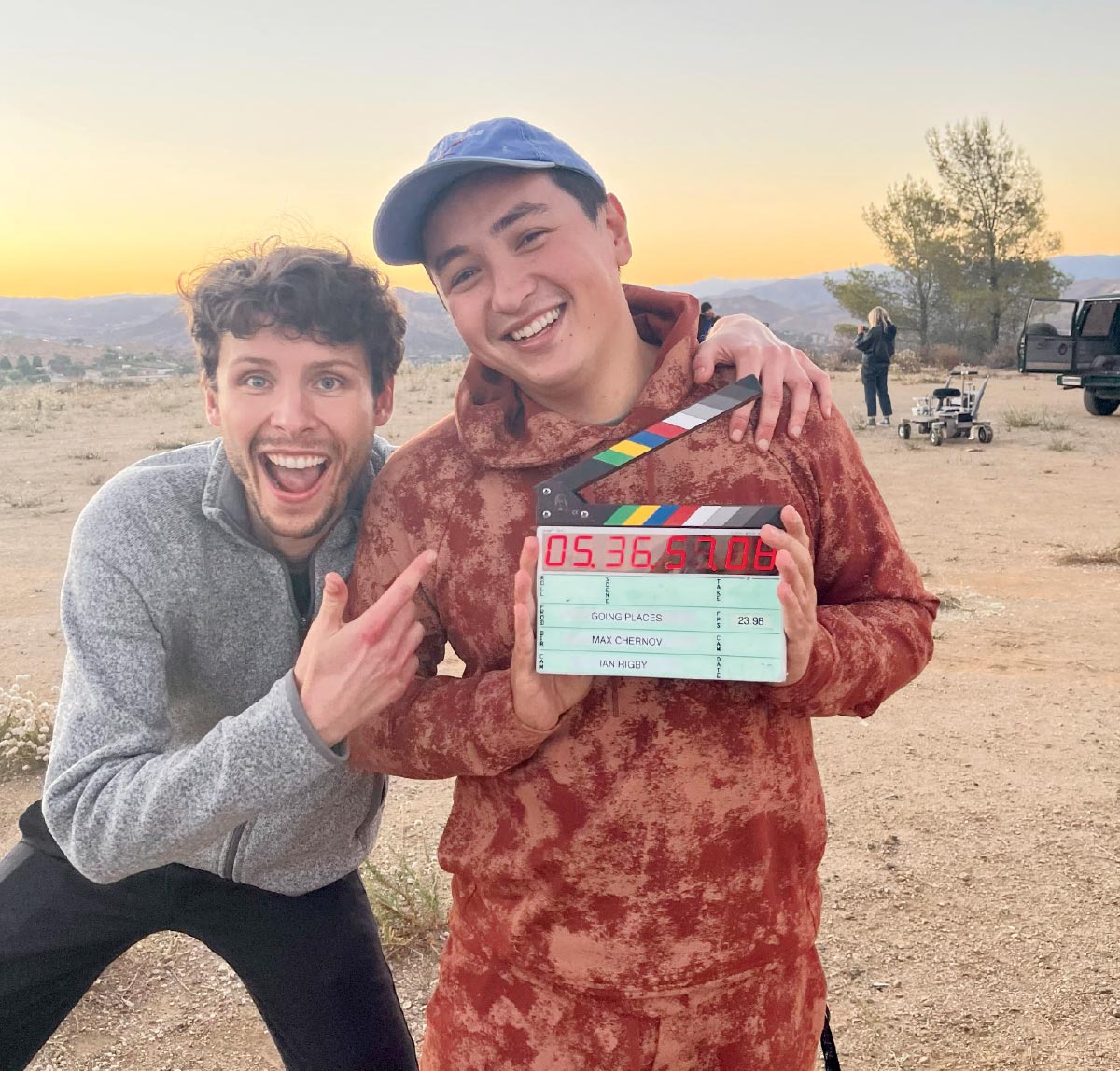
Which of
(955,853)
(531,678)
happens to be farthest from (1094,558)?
(531,678)

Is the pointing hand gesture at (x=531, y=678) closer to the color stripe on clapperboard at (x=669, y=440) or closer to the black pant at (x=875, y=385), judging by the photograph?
the color stripe on clapperboard at (x=669, y=440)

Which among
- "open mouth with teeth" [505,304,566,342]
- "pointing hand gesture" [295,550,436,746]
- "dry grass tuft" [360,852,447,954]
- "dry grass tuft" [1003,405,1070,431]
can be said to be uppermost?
"open mouth with teeth" [505,304,566,342]

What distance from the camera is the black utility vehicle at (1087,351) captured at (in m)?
17.1

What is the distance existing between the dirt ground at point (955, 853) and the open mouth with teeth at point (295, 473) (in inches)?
42.4

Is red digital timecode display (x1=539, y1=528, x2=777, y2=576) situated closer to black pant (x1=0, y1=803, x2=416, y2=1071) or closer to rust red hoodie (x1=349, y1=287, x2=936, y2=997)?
rust red hoodie (x1=349, y1=287, x2=936, y2=997)

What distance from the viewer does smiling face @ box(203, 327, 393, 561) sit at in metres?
2.14

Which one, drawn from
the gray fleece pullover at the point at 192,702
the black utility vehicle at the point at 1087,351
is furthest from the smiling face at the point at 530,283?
the black utility vehicle at the point at 1087,351

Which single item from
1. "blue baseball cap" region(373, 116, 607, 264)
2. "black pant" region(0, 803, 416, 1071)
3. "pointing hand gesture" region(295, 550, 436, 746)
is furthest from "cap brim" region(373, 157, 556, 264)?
"black pant" region(0, 803, 416, 1071)

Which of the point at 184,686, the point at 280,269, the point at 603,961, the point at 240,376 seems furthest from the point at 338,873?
the point at 280,269

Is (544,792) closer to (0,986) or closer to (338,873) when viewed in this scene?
(338,873)

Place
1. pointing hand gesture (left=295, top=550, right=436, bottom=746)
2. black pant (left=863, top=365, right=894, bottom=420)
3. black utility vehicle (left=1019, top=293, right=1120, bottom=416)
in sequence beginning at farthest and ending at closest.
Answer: black utility vehicle (left=1019, top=293, right=1120, bottom=416) < black pant (left=863, top=365, right=894, bottom=420) < pointing hand gesture (left=295, top=550, right=436, bottom=746)

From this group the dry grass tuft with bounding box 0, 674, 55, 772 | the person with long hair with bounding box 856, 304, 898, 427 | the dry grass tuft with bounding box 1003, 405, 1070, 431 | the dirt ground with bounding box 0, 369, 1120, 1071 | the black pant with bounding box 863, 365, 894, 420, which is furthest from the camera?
the black pant with bounding box 863, 365, 894, 420

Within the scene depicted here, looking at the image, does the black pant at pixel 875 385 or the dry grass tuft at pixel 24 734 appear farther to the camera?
the black pant at pixel 875 385

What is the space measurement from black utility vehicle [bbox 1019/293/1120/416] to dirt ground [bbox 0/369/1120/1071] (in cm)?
943
